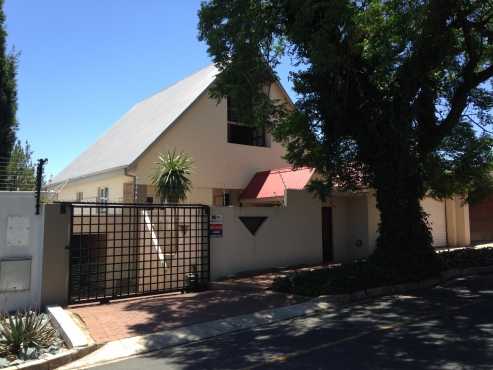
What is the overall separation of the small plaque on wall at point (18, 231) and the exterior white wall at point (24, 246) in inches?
0.8

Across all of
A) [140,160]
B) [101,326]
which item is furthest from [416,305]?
[140,160]

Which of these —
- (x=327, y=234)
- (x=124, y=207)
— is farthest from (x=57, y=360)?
(x=327, y=234)

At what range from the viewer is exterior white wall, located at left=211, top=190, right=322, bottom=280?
1445 centimetres

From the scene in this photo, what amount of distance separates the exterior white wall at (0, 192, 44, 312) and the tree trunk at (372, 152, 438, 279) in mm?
8663

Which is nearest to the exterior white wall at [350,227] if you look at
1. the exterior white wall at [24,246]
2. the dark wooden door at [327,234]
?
the dark wooden door at [327,234]

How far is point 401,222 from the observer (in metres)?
13.0

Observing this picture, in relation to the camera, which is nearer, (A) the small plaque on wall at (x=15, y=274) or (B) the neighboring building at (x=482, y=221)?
(A) the small plaque on wall at (x=15, y=274)

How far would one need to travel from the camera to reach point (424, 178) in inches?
575

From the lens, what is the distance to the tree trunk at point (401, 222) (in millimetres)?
12805

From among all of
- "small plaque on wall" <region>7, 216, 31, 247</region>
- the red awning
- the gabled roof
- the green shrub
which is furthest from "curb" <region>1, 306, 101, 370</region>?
the red awning

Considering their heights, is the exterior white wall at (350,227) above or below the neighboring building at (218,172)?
below

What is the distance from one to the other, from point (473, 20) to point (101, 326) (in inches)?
508

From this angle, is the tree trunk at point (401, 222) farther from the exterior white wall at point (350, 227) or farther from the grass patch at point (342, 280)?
the exterior white wall at point (350, 227)

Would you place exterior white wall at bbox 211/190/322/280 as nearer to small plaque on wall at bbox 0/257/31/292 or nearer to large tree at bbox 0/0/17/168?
small plaque on wall at bbox 0/257/31/292
